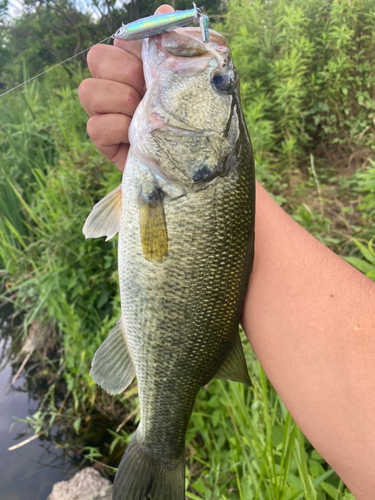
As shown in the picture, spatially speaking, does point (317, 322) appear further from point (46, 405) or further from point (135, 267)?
point (46, 405)

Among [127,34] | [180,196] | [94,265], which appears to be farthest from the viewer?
[94,265]

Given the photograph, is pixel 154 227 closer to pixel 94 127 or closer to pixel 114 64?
pixel 94 127

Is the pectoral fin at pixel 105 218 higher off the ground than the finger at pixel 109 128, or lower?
lower

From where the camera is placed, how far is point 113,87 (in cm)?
139

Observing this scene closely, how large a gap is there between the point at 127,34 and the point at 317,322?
121 centimetres

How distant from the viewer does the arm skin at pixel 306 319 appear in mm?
1089

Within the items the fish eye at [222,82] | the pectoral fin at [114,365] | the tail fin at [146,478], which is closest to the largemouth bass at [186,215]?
the fish eye at [222,82]

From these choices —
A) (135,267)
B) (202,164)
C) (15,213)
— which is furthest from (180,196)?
(15,213)

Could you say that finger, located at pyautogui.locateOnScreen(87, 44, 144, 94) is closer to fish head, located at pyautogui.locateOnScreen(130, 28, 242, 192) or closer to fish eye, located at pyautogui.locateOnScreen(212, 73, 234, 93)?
fish head, located at pyautogui.locateOnScreen(130, 28, 242, 192)

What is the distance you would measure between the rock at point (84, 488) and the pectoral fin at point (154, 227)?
2149 millimetres

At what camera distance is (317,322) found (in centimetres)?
125

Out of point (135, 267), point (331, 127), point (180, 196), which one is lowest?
point (331, 127)

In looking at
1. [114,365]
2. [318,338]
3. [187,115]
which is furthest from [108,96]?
[318,338]

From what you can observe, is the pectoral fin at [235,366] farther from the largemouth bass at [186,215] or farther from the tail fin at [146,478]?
the tail fin at [146,478]
